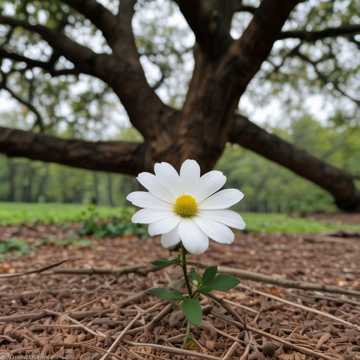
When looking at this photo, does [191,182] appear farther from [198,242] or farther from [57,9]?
[57,9]

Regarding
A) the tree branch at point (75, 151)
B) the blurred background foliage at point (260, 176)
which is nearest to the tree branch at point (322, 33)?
the tree branch at point (75, 151)

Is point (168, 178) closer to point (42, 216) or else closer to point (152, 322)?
point (152, 322)

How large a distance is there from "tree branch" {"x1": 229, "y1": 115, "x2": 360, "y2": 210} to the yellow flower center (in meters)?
3.24

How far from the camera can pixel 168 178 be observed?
0.99m

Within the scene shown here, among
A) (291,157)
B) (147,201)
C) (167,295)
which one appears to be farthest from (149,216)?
(291,157)

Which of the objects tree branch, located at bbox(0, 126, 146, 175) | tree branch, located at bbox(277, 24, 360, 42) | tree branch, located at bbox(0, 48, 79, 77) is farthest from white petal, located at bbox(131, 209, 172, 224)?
tree branch, located at bbox(0, 48, 79, 77)

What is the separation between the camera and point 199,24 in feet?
8.68

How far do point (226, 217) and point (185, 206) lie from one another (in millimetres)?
124

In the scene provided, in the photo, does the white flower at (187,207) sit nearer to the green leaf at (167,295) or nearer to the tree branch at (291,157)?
the green leaf at (167,295)

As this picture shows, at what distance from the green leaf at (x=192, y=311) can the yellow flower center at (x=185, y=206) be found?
0.28m

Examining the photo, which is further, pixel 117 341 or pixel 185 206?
pixel 117 341

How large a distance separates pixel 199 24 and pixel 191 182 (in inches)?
81.6

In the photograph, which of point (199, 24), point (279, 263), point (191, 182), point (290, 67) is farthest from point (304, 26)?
point (191, 182)

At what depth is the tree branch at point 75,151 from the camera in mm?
3559
